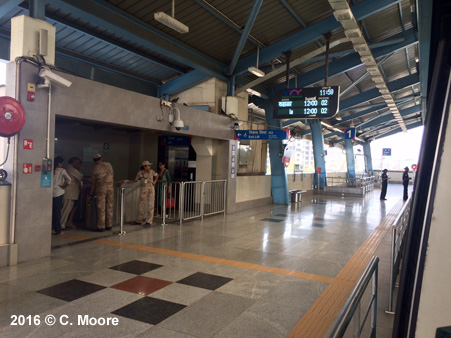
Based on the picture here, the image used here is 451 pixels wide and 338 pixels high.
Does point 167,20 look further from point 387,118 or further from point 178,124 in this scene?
point 387,118

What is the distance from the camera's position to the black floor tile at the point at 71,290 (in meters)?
4.22

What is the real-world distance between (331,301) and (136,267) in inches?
113

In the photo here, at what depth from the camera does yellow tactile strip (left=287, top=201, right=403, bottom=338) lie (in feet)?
11.6

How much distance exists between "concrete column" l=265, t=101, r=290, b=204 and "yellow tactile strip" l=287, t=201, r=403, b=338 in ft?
24.3

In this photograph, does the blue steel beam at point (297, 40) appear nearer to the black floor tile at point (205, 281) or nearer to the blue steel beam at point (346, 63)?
the blue steel beam at point (346, 63)

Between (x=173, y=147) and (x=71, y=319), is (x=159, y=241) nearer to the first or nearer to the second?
(x=71, y=319)

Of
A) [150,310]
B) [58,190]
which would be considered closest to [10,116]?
[58,190]

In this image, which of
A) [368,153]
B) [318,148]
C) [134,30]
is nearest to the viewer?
[134,30]

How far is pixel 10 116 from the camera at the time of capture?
5.01 metres

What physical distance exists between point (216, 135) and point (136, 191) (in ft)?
9.48

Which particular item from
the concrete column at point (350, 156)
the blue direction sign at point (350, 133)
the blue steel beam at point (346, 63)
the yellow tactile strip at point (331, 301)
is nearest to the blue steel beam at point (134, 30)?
the blue steel beam at point (346, 63)

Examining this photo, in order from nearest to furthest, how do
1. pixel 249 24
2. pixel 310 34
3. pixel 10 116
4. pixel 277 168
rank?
pixel 10 116 → pixel 249 24 → pixel 310 34 → pixel 277 168

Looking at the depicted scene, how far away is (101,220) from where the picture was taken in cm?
772

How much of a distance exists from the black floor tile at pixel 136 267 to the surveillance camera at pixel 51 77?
10.0 ft
